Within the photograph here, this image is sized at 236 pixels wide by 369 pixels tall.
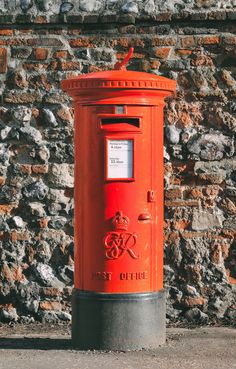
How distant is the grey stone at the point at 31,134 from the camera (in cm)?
746

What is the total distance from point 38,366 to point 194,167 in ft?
6.96

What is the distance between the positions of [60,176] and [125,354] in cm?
168

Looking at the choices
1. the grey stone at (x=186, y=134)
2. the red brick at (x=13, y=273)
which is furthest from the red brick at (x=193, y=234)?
the red brick at (x=13, y=273)

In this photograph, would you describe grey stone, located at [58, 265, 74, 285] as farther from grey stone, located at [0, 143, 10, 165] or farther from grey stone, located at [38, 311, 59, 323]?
grey stone, located at [0, 143, 10, 165]

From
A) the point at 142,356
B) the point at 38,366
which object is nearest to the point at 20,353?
the point at 38,366

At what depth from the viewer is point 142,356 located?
248 inches

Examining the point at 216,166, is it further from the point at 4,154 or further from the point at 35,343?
the point at 35,343

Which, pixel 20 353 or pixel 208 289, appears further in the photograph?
pixel 208 289

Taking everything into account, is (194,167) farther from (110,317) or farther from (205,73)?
(110,317)

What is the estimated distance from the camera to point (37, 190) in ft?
24.4

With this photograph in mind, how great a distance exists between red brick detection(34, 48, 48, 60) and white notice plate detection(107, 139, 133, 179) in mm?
1514

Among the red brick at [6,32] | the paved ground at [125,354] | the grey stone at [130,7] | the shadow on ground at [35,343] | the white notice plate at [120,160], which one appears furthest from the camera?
the red brick at [6,32]

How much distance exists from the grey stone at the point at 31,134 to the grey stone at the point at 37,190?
0.31 m

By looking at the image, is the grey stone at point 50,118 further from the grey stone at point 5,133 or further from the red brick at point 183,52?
the red brick at point 183,52
